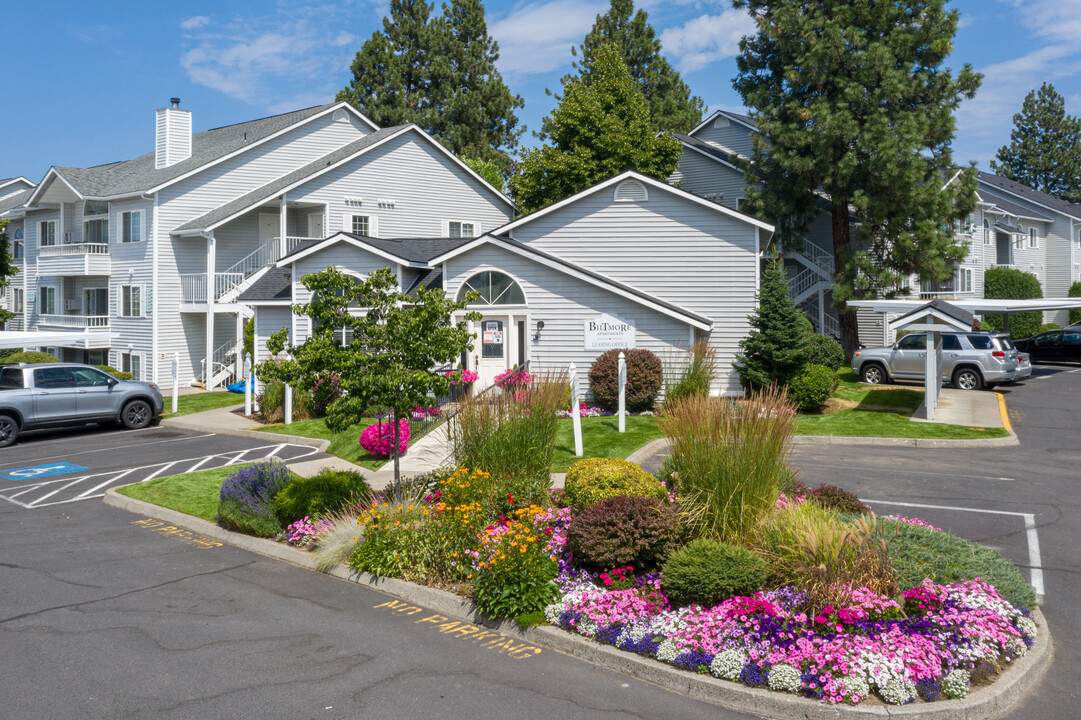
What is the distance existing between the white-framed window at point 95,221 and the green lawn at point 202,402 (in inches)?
420

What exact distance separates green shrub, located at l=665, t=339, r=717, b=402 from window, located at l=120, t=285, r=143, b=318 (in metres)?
23.1

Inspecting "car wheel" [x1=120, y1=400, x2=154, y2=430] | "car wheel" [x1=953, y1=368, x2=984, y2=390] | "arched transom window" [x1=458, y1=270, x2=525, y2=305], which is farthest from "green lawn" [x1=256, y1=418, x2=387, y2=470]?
"car wheel" [x1=953, y1=368, x2=984, y2=390]

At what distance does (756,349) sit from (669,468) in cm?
1249

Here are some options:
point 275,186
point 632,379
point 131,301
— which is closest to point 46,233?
point 131,301

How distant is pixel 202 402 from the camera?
27891mm

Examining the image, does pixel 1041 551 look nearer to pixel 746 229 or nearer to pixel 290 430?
pixel 746 229

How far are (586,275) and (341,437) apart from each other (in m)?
7.54

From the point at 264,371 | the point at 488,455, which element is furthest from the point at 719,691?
the point at 264,371

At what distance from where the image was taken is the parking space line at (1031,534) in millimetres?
8773

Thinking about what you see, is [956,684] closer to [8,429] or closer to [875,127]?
[8,429]

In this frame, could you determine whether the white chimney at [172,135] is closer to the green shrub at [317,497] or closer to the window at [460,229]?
the window at [460,229]

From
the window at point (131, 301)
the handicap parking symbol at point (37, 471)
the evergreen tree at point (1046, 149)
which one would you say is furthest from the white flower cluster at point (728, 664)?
the evergreen tree at point (1046, 149)

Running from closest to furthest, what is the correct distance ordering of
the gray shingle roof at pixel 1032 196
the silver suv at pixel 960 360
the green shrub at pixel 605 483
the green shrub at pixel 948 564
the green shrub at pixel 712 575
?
the green shrub at pixel 712 575
the green shrub at pixel 948 564
the green shrub at pixel 605 483
the silver suv at pixel 960 360
the gray shingle roof at pixel 1032 196

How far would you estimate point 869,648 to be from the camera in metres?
6.48
